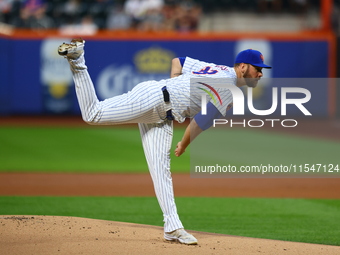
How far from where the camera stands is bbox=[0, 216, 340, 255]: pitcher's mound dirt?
191 inches

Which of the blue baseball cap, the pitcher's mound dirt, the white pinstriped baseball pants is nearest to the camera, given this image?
the pitcher's mound dirt

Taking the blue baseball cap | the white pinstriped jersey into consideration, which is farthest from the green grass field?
the blue baseball cap

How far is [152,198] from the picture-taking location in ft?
27.7

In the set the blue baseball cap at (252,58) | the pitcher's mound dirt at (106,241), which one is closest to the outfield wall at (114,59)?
the pitcher's mound dirt at (106,241)

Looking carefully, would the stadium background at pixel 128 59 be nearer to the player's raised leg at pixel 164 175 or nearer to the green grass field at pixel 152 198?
the green grass field at pixel 152 198

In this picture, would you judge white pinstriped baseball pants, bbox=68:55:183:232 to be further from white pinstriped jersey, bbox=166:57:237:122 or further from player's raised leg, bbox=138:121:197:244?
white pinstriped jersey, bbox=166:57:237:122

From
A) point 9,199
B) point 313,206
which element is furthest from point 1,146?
point 313,206

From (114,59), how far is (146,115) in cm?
1429

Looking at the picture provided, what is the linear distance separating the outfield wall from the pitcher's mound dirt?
1342 centimetres

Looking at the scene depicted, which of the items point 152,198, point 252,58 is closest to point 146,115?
point 252,58

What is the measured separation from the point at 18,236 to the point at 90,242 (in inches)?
24.9

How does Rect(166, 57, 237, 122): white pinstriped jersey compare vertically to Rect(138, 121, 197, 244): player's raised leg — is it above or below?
above

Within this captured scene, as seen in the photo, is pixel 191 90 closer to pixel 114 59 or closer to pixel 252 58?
pixel 252 58

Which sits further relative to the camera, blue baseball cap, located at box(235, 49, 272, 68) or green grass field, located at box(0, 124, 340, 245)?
green grass field, located at box(0, 124, 340, 245)
